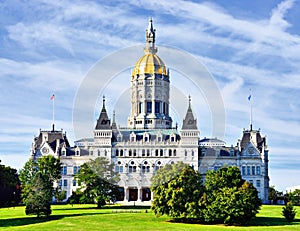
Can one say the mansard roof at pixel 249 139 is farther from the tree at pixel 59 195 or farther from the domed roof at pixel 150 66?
the tree at pixel 59 195

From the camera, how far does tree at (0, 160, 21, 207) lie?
106050 mm

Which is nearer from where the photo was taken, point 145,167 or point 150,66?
point 145,167

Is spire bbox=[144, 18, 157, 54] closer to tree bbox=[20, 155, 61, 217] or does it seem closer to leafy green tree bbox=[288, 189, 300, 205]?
leafy green tree bbox=[288, 189, 300, 205]

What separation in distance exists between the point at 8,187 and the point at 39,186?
35.0 m

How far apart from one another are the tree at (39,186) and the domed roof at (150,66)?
4589 centimetres

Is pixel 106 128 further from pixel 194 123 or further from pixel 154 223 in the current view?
pixel 154 223

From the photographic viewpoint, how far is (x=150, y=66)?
135 meters

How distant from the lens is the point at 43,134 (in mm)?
128625

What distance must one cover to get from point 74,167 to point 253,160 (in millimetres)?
36567

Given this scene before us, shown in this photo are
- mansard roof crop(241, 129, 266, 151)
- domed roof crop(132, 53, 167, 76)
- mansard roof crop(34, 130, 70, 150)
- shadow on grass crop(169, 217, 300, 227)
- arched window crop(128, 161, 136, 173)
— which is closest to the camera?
shadow on grass crop(169, 217, 300, 227)

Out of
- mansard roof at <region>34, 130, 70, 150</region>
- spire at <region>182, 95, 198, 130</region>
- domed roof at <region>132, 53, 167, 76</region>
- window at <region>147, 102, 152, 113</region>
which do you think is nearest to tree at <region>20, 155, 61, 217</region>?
mansard roof at <region>34, 130, 70, 150</region>

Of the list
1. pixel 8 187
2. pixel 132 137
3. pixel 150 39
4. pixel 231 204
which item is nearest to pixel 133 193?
pixel 132 137

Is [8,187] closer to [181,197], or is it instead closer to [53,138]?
[53,138]

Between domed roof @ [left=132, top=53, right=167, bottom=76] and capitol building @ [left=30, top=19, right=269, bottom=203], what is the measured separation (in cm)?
1069
